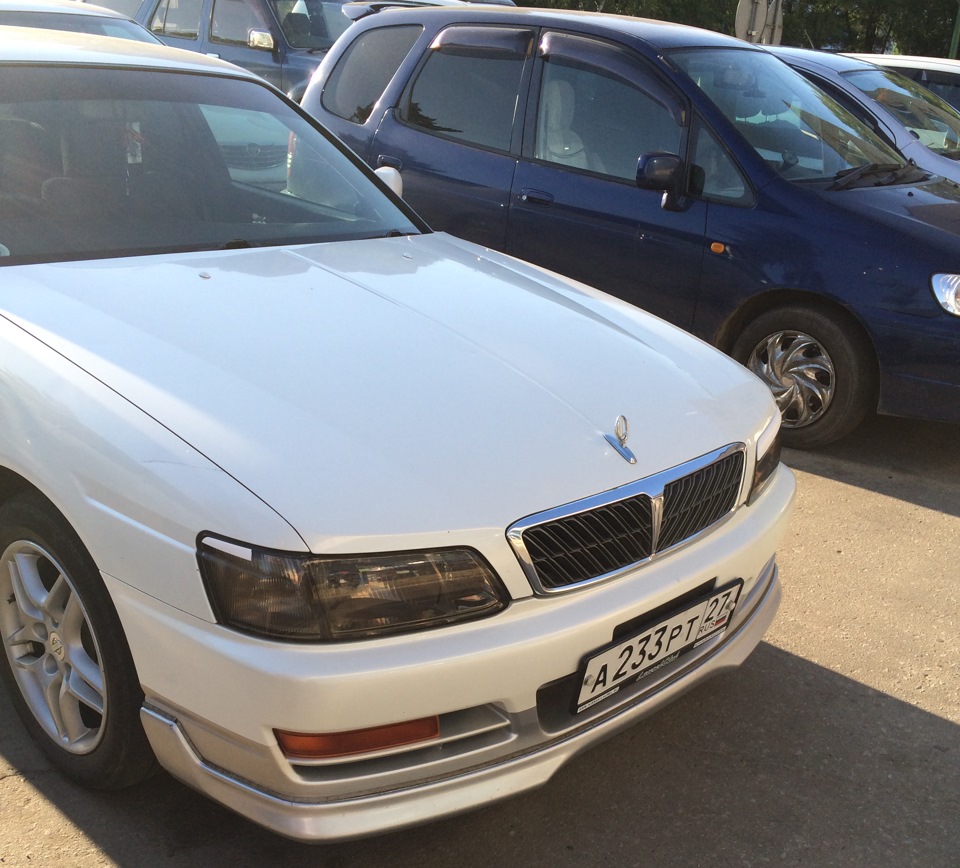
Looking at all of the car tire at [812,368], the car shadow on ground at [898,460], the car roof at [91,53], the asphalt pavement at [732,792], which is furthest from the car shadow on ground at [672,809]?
the car tire at [812,368]

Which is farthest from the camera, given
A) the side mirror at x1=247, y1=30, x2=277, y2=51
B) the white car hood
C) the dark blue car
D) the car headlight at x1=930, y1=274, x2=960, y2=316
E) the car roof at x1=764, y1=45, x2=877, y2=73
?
the side mirror at x1=247, y1=30, x2=277, y2=51

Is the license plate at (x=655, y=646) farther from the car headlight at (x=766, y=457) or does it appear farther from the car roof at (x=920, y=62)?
the car roof at (x=920, y=62)

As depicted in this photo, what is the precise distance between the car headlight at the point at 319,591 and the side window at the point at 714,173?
11.1ft

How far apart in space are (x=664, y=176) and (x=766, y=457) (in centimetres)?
233

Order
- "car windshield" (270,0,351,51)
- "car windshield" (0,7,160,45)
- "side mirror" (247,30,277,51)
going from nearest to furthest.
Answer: "car windshield" (0,7,160,45)
"side mirror" (247,30,277,51)
"car windshield" (270,0,351,51)

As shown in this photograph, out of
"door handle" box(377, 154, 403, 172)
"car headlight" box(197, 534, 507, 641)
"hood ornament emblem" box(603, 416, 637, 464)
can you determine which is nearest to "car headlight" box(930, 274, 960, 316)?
"hood ornament emblem" box(603, 416, 637, 464)

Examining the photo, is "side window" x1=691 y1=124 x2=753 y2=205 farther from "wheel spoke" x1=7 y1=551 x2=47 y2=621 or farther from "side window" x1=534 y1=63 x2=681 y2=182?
"wheel spoke" x1=7 y1=551 x2=47 y2=621

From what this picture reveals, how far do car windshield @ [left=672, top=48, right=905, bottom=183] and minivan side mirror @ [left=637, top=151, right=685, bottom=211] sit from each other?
384 mm

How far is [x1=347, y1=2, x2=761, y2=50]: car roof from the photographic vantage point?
205 inches

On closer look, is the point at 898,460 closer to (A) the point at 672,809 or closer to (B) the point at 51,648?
(A) the point at 672,809

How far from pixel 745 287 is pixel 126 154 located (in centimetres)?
277

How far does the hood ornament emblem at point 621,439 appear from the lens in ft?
7.63

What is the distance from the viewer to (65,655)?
93.5 inches

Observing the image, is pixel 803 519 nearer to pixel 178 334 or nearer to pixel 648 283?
pixel 648 283
